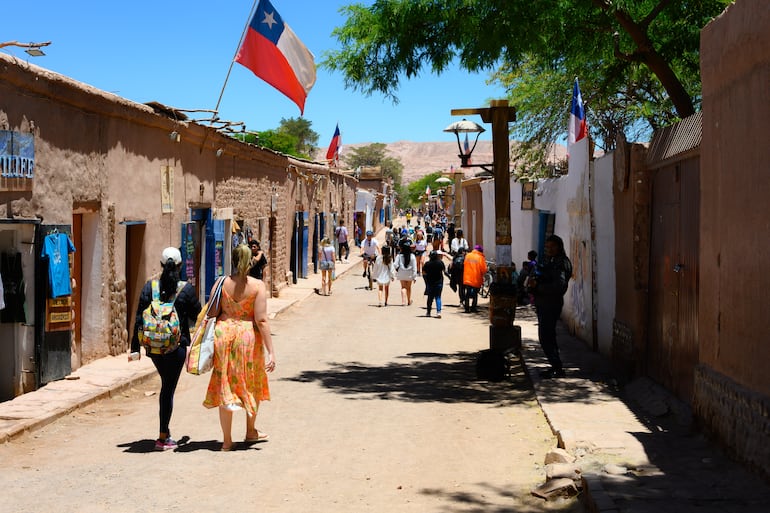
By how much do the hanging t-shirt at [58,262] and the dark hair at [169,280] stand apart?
3.41 meters

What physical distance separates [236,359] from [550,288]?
4.41m

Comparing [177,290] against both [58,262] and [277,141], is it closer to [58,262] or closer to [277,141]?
[58,262]

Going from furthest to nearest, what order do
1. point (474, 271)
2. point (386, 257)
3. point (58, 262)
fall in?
point (386, 257) → point (474, 271) → point (58, 262)

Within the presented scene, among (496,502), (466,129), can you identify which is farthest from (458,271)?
(496,502)

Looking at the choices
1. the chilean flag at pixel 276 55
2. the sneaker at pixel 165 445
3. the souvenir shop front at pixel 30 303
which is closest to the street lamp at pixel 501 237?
the sneaker at pixel 165 445

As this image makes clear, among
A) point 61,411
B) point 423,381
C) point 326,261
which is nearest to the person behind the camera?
point 61,411

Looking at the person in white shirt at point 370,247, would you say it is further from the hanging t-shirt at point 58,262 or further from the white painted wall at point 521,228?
the hanging t-shirt at point 58,262

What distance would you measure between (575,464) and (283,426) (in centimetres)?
293

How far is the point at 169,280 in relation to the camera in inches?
301

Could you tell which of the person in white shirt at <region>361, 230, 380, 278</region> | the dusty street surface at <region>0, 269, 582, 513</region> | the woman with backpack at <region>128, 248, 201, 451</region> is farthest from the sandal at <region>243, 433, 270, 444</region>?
the person in white shirt at <region>361, 230, 380, 278</region>

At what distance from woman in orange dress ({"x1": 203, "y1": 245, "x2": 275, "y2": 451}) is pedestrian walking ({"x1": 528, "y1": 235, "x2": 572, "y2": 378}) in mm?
4095

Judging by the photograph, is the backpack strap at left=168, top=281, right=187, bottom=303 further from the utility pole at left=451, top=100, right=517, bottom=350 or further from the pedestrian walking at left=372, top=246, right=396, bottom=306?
the pedestrian walking at left=372, top=246, right=396, bottom=306

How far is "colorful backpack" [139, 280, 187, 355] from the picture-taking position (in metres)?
7.52

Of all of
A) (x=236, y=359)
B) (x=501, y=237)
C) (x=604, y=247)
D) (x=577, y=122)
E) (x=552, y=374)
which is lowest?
(x=552, y=374)
